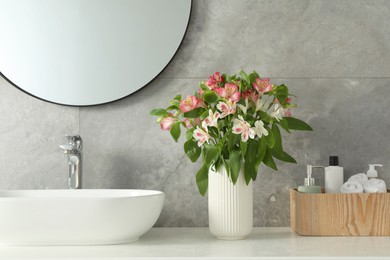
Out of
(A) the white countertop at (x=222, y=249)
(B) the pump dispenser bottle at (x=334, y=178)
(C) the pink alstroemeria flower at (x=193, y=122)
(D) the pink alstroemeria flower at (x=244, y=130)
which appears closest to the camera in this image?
(A) the white countertop at (x=222, y=249)

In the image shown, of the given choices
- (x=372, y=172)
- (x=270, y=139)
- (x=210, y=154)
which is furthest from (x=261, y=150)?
(x=372, y=172)

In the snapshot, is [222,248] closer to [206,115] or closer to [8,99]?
[206,115]

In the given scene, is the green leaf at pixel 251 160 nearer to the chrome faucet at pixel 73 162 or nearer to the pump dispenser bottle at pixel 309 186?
the pump dispenser bottle at pixel 309 186

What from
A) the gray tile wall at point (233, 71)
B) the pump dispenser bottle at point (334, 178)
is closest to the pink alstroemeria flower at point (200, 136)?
the gray tile wall at point (233, 71)

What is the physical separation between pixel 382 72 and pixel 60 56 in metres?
1.08

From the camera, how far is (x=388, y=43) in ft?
6.26

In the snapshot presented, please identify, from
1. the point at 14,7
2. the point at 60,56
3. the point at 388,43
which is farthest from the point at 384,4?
the point at 14,7

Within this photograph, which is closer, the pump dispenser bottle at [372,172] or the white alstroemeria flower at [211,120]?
the white alstroemeria flower at [211,120]

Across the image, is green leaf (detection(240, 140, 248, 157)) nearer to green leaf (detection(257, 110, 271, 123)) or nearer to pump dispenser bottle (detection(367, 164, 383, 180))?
green leaf (detection(257, 110, 271, 123))

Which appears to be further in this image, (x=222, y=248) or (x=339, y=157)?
(x=339, y=157)

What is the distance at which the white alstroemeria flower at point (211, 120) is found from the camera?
1.55 meters

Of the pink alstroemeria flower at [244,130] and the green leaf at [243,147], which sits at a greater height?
the pink alstroemeria flower at [244,130]

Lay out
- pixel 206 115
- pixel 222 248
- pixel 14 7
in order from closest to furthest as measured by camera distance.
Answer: pixel 222 248, pixel 206 115, pixel 14 7

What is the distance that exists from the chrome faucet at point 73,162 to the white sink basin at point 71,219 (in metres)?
0.35
